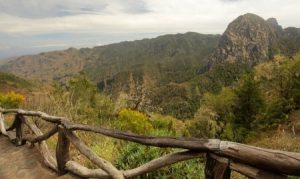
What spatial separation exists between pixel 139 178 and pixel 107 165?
428 mm

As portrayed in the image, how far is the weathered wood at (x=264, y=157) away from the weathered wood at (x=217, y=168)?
0.26ft

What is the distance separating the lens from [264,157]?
2.61 meters

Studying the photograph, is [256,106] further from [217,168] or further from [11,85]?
[11,85]

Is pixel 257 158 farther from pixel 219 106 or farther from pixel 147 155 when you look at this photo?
pixel 219 106

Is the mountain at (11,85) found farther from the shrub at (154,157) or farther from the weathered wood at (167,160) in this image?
the weathered wood at (167,160)

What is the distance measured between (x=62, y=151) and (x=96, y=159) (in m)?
0.85

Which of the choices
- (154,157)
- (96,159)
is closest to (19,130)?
(96,159)

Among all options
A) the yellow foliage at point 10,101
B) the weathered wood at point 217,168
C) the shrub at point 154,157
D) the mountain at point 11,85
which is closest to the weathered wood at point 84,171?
the shrub at point 154,157

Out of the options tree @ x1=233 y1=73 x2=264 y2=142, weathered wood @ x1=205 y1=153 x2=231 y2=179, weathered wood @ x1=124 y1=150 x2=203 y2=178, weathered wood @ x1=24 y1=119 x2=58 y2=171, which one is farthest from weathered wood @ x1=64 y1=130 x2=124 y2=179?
tree @ x1=233 y1=73 x2=264 y2=142

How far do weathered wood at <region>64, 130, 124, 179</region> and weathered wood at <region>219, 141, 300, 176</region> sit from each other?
1.40 meters

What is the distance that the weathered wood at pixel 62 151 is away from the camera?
4.80m

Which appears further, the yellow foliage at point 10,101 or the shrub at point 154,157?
the yellow foliage at point 10,101

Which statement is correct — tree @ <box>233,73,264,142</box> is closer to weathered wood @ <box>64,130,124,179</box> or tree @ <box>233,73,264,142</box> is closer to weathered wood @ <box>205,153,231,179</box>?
weathered wood @ <box>64,130,124,179</box>

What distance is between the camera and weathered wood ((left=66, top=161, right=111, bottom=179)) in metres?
4.09
